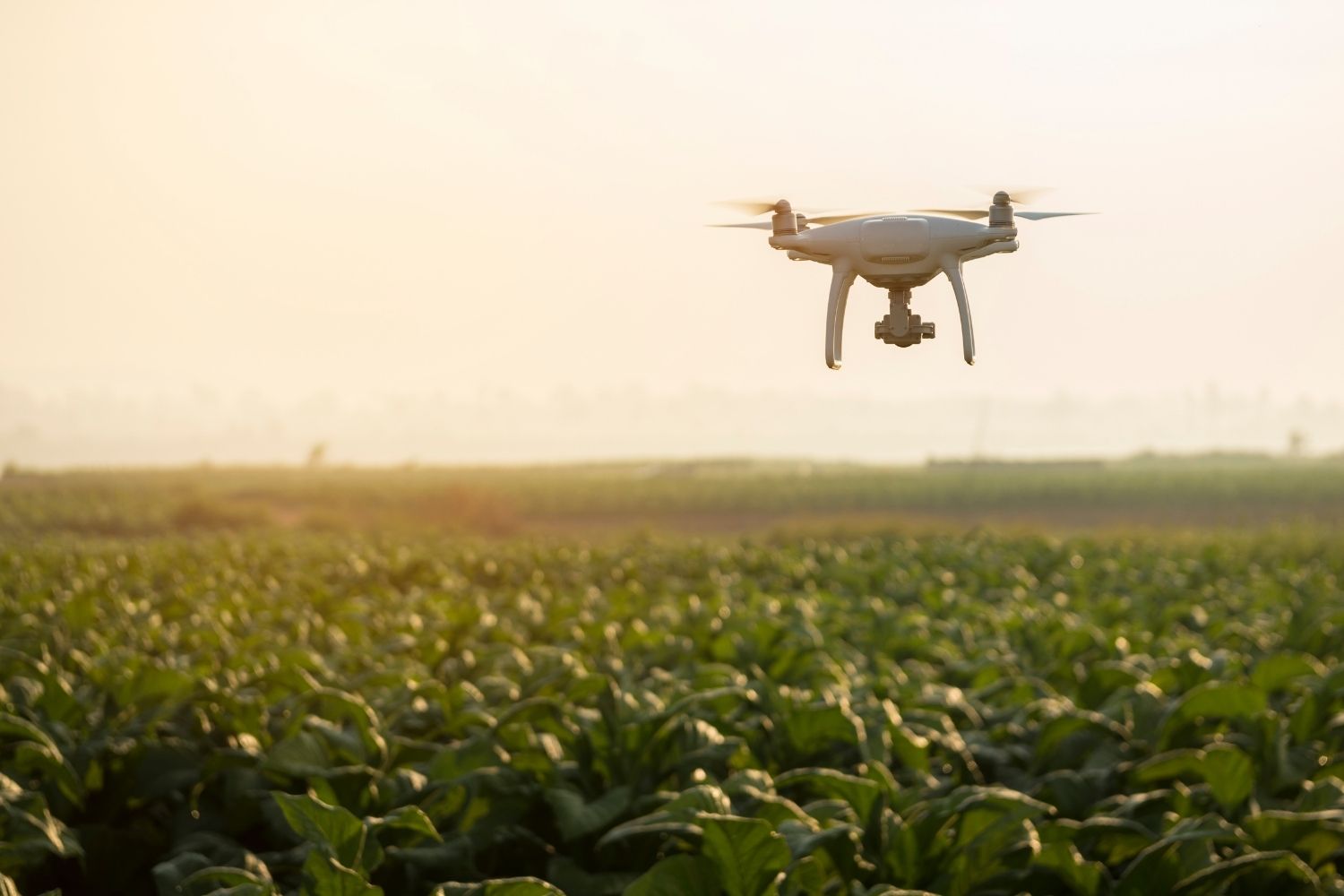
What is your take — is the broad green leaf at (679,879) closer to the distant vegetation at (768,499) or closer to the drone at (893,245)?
the drone at (893,245)

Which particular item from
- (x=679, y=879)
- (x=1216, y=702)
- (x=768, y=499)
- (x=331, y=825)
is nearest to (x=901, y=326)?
(x=679, y=879)

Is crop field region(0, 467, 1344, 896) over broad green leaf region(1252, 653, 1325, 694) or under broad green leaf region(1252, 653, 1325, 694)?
under

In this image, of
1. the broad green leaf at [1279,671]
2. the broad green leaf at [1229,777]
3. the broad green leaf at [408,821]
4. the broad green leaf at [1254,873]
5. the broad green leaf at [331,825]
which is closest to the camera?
the broad green leaf at [331,825]

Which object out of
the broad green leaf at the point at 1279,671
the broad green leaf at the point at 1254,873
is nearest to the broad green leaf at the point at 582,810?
the broad green leaf at the point at 1254,873

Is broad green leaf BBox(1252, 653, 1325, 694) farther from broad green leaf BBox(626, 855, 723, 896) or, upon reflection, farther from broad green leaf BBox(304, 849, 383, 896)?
broad green leaf BBox(304, 849, 383, 896)

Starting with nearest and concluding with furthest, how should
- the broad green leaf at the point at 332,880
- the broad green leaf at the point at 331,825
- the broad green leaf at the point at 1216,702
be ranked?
the broad green leaf at the point at 332,880
the broad green leaf at the point at 331,825
the broad green leaf at the point at 1216,702

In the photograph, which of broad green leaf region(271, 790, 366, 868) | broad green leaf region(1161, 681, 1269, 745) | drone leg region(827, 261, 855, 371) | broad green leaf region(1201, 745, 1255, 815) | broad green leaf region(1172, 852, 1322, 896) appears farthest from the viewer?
broad green leaf region(1161, 681, 1269, 745)

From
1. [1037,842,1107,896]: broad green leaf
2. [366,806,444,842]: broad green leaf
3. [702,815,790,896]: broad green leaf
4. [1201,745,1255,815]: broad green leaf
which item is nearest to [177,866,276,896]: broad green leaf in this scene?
[366,806,444,842]: broad green leaf

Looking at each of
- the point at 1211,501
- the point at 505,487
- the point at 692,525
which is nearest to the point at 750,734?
the point at 692,525

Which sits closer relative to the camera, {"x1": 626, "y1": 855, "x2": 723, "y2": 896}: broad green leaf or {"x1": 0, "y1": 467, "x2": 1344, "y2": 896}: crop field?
{"x1": 626, "y1": 855, "x2": 723, "y2": 896}: broad green leaf
